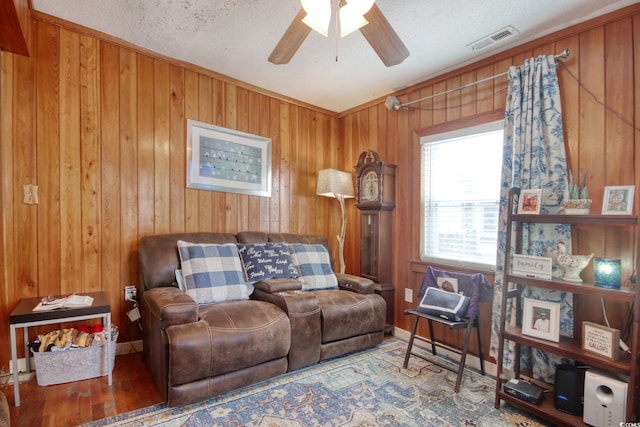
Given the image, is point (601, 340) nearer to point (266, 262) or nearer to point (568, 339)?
point (568, 339)

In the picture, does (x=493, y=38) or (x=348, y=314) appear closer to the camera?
(x=493, y=38)

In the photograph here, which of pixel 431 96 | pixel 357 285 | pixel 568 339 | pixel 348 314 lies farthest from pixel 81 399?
pixel 431 96

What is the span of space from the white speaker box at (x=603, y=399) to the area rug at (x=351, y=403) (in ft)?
0.93

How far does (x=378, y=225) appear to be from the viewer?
3.21 meters

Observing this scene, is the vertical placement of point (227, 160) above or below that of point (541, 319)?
above

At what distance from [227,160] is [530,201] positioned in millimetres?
2553

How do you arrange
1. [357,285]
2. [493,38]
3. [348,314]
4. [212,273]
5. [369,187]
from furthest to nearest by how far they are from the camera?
[369,187] → [357,285] → [348,314] → [212,273] → [493,38]

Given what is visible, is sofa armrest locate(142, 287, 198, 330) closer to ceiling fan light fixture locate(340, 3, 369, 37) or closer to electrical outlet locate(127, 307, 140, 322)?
electrical outlet locate(127, 307, 140, 322)

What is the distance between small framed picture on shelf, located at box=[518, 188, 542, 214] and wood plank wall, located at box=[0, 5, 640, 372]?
0.39 meters

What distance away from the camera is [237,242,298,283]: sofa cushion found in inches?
106

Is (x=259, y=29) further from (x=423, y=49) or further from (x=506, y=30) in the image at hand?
(x=506, y=30)

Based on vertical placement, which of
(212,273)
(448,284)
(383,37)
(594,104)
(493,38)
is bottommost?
(448,284)

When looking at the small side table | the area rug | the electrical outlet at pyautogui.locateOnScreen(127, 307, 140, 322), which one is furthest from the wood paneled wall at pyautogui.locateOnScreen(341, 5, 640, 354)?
the small side table

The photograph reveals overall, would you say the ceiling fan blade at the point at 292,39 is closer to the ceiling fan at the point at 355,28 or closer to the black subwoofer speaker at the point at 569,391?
the ceiling fan at the point at 355,28
